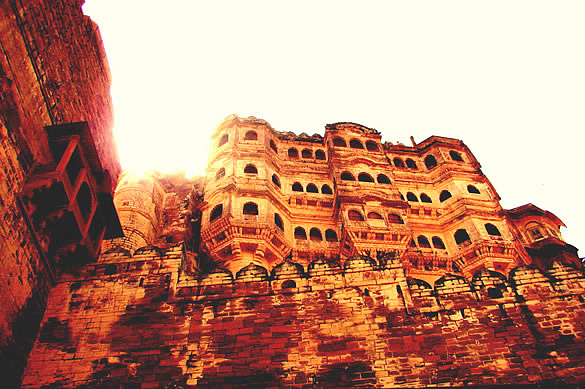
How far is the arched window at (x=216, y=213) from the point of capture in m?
21.1

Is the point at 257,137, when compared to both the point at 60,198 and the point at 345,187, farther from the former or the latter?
the point at 60,198

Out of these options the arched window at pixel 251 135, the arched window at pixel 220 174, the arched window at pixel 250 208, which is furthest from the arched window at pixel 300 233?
the arched window at pixel 251 135

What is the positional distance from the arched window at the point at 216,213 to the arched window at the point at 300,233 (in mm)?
3690

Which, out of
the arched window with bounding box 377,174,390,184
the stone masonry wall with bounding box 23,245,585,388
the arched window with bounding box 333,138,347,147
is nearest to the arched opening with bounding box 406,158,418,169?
the arched window with bounding box 377,174,390,184

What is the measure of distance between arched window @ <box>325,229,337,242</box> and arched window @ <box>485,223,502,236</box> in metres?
7.07

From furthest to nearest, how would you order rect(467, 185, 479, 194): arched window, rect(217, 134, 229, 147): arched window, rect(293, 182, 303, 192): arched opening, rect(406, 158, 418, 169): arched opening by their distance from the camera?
1. rect(406, 158, 418, 169): arched opening
2. rect(217, 134, 229, 147): arched window
3. rect(467, 185, 479, 194): arched window
4. rect(293, 182, 303, 192): arched opening

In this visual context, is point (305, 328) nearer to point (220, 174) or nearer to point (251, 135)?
point (220, 174)

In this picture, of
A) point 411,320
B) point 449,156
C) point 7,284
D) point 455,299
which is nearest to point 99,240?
point 7,284

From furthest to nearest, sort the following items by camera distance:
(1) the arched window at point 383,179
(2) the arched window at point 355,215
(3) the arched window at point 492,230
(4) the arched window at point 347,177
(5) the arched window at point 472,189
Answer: (5) the arched window at point 472,189, (1) the arched window at point 383,179, (4) the arched window at point 347,177, (3) the arched window at point 492,230, (2) the arched window at point 355,215

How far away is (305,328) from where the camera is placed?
9727 mm

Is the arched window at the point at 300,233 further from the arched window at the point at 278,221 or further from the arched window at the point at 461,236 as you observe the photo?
the arched window at the point at 461,236

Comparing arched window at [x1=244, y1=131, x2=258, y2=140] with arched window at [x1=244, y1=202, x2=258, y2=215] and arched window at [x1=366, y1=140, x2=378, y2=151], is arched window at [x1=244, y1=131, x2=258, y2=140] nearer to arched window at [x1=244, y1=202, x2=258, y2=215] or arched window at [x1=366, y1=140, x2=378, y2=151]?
arched window at [x1=244, y1=202, x2=258, y2=215]

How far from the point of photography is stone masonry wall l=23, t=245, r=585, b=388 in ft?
29.1

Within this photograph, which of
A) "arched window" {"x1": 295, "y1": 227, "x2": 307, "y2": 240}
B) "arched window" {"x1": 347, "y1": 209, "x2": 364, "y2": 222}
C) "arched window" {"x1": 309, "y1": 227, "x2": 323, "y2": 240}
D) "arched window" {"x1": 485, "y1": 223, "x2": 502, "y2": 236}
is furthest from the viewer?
"arched window" {"x1": 485, "y1": 223, "x2": 502, "y2": 236}
